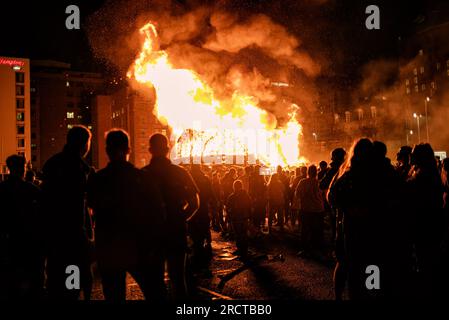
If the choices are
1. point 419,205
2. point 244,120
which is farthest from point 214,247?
point 244,120

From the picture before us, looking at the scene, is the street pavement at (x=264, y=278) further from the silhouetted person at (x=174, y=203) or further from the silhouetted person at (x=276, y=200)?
the silhouetted person at (x=276, y=200)

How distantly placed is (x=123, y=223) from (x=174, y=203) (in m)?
0.89

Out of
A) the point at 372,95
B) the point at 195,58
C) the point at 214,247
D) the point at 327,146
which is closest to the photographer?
the point at 214,247

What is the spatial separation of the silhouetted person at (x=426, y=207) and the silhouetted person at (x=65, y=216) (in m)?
3.98


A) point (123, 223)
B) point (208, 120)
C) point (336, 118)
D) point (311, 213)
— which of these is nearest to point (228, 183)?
point (311, 213)

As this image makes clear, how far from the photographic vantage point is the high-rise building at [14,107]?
52.5 m

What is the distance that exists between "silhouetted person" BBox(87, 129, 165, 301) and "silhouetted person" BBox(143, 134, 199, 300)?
0.52m

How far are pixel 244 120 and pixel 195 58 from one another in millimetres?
5579

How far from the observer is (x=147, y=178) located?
3.46 metres

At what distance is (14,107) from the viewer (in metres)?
54.8

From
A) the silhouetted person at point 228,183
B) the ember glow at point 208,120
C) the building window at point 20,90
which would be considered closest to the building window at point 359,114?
the ember glow at point 208,120

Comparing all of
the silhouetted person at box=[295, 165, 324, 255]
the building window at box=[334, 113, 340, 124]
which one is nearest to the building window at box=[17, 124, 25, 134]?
the building window at box=[334, 113, 340, 124]

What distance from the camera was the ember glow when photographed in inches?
1006

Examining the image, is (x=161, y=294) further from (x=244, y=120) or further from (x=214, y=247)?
(x=244, y=120)
